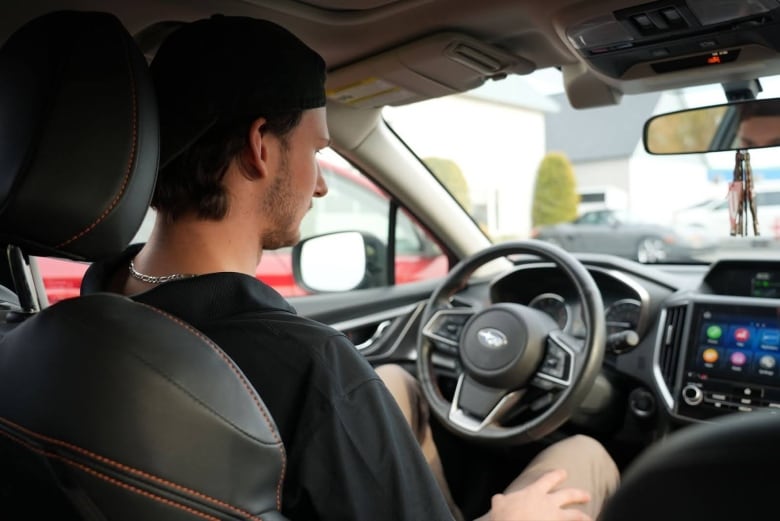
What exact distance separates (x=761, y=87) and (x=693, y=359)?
95 cm

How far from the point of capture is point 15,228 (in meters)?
1.29

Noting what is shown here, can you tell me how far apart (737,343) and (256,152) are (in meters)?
1.81

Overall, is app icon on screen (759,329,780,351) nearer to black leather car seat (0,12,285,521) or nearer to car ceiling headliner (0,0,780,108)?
car ceiling headliner (0,0,780,108)

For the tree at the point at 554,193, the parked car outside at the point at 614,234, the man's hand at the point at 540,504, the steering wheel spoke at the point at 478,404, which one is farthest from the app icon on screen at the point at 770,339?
the tree at the point at 554,193

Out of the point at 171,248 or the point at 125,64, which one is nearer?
the point at 125,64

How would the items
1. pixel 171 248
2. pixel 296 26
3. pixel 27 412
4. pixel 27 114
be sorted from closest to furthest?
pixel 27 412, pixel 27 114, pixel 171 248, pixel 296 26

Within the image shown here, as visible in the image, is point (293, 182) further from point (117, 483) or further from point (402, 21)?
point (117, 483)

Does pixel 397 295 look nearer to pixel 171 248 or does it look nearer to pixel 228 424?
pixel 171 248

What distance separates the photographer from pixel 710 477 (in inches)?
24.5

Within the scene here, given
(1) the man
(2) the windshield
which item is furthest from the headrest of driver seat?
(2) the windshield

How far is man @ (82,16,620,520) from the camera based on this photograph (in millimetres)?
1382

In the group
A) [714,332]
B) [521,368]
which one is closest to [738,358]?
[714,332]

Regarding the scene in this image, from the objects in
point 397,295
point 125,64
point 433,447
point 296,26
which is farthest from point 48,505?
point 397,295

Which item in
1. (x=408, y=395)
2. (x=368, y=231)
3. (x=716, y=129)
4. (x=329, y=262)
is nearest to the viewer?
(x=716, y=129)
